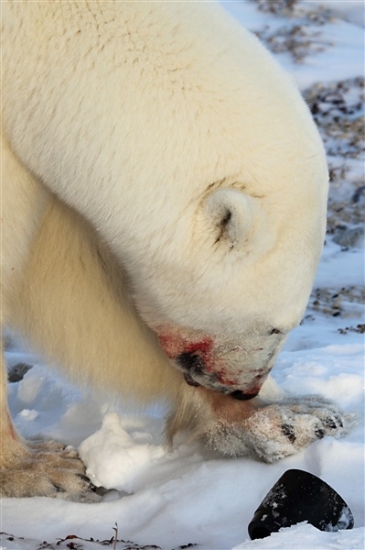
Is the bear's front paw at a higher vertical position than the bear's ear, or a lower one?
lower

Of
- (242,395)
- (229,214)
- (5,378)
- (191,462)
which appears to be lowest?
(191,462)

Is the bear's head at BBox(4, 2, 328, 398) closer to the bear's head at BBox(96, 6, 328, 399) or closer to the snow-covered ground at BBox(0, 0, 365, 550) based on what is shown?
the bear's head at BBox(96, 6, 328, 399)

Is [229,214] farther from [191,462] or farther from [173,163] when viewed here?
[191,462]

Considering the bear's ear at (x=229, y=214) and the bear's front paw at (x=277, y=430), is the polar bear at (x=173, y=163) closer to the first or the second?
the bear's ear at (x=229, y=214)

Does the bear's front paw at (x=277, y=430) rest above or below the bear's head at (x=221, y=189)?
below

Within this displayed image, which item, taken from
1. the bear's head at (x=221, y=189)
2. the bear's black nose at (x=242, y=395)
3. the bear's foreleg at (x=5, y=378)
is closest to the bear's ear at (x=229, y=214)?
the bear's head at (x=221, y=189)

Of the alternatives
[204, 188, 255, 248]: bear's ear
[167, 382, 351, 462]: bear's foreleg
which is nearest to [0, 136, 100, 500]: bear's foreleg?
[167, 382, 351, 462]: bear's foreleg

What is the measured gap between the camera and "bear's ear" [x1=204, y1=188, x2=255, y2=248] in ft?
8.96

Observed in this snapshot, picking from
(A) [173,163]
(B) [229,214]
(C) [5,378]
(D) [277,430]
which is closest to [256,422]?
(D) [277,430]

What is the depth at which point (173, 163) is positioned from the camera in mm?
2801

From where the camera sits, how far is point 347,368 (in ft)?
13.1

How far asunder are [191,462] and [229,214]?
1.01m

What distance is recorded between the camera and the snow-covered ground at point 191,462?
2852mm

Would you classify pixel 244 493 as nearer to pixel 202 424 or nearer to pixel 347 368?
pixel 202 424
